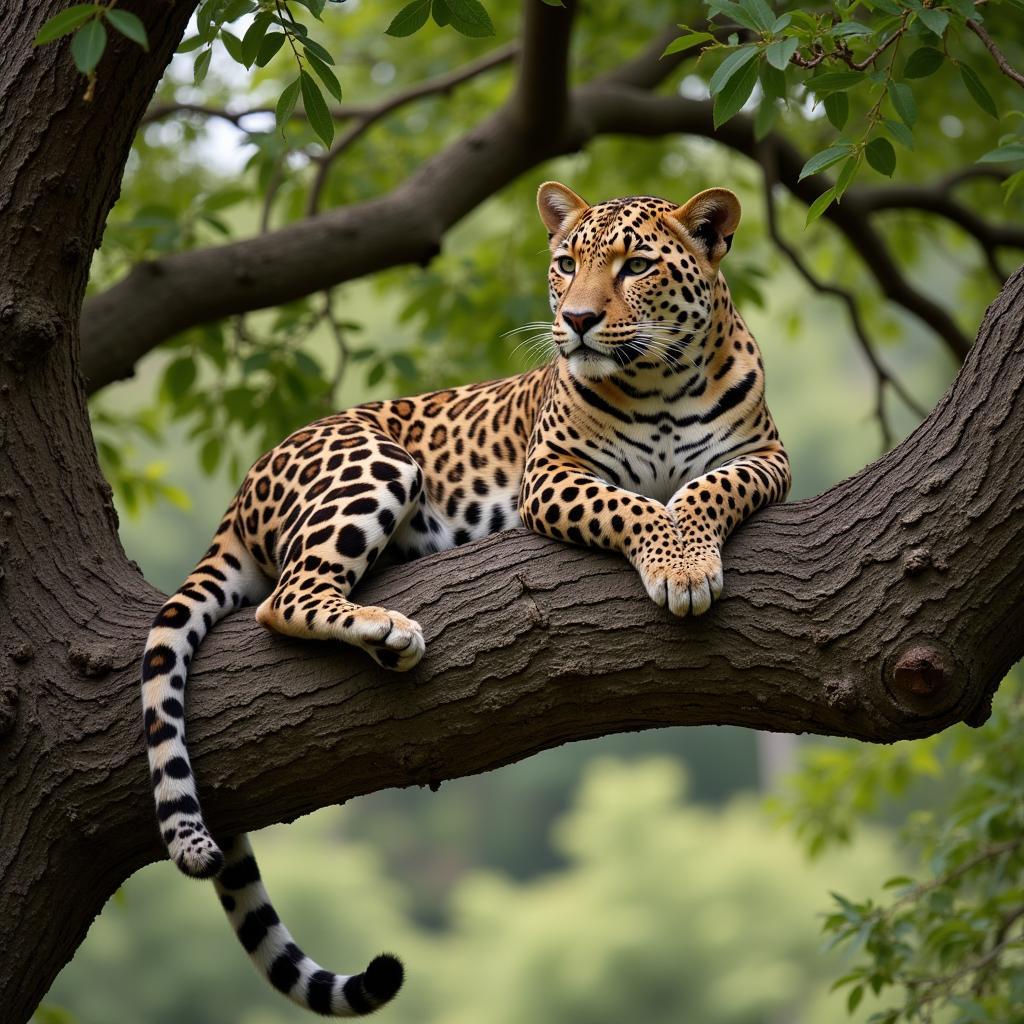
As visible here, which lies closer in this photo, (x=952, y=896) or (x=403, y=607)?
(x=403, y=607)

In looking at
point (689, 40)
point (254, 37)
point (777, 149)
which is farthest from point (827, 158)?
point (777, 149)

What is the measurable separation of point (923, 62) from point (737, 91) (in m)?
0.61

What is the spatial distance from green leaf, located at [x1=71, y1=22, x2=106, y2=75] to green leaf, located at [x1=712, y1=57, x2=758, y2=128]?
1788 mm

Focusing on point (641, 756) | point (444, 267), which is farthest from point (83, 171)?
point (641, 756)

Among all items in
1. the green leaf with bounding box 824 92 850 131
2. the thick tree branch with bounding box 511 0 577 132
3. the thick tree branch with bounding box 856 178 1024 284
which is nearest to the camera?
the green leaf with bounding box 824 92 850 131

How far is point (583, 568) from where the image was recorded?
16.3ft

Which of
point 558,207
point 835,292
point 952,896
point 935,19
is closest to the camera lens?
point 935,19

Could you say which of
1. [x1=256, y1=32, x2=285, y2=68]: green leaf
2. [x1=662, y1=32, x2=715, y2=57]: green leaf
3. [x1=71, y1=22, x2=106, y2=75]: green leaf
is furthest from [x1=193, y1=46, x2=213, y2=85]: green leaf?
[x1=662, y1=32, x2=715, y2=57]: green leaf

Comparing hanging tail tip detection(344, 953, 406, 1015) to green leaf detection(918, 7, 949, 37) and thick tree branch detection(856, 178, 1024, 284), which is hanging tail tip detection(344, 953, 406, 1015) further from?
thick tree branch detection(856, 178, 1024, 284)

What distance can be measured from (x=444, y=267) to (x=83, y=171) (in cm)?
768

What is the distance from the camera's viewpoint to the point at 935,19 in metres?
4.25

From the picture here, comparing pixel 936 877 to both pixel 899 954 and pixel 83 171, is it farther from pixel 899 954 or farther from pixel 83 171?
pixel 83 171

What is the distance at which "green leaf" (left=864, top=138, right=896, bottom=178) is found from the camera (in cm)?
455

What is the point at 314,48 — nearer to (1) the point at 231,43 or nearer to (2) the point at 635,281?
(1) the point at 231,43
